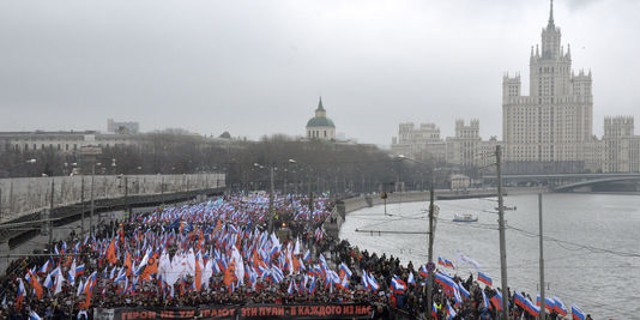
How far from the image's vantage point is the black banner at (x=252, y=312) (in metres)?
15.8

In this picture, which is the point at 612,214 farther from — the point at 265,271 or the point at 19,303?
the point at 19,303

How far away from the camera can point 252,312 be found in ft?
53.3

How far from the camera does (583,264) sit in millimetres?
39531

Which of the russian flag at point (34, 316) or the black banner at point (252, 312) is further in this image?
the black banner at point (252, 312)

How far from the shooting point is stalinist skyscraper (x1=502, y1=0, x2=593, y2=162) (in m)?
193

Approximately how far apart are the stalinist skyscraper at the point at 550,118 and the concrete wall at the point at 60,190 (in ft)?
473

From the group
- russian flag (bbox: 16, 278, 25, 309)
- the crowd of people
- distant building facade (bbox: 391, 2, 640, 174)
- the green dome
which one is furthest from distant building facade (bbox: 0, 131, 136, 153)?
russian flag (bbox: 16, 278, 25, 309)

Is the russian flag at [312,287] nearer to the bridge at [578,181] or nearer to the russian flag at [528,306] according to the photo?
the russian flag at [528,306]

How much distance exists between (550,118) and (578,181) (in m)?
48.3

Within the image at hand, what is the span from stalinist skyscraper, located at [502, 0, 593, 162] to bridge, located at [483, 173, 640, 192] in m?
36.9

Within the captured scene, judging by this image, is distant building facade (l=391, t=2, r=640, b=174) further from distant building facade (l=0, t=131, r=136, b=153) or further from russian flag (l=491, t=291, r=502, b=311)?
russian flag (l=491, t=291, r=502, b=311)

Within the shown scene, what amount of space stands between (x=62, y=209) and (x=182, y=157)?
60952 millimetres

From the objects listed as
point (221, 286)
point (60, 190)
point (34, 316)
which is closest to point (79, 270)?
point (221, 286)

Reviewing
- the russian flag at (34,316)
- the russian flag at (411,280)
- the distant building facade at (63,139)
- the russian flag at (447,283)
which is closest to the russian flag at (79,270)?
the russian flag at (34,316)
